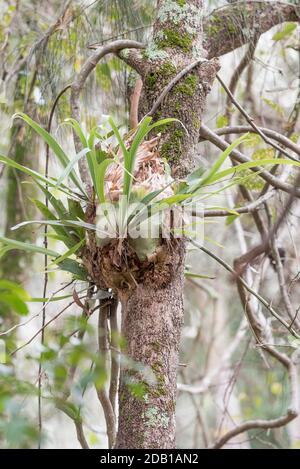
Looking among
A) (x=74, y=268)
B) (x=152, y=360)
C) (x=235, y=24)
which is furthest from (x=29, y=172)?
(x=235, y=24)

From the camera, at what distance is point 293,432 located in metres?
4.42

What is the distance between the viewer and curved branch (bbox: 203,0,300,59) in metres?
1.94

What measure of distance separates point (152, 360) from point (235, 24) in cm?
118

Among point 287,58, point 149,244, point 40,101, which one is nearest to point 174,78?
point 149,244

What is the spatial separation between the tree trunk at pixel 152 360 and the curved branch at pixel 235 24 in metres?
0.93

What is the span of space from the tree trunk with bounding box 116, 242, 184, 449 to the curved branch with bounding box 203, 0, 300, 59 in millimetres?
926

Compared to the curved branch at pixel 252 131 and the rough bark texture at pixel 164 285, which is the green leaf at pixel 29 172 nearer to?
the rough bark texture at pixel 164 285

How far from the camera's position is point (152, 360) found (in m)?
1.16

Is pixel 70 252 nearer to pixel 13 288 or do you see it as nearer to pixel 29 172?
pixel 29 172

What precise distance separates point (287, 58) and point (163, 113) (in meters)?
1.78

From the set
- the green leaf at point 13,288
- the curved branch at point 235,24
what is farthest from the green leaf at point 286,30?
the green leaf at point 13,288

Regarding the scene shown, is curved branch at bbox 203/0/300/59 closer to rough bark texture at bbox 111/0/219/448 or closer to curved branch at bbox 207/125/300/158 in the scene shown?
curved branch at bbox 207/125/300/158
